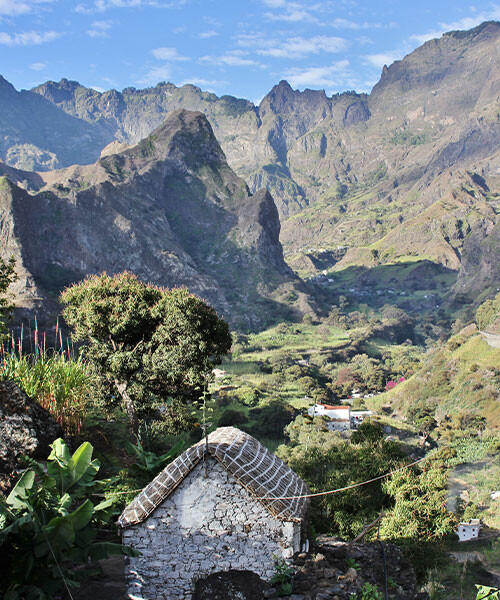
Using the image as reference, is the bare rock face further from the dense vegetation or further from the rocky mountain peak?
the rocky mountain peak

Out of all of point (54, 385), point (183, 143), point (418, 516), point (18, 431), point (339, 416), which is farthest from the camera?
point (183, 143)

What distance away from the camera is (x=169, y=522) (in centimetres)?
685

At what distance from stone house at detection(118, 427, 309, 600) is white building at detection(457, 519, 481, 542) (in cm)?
2146

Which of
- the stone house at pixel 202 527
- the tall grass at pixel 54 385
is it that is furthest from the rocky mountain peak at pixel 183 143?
the stone house at pixel 202 527

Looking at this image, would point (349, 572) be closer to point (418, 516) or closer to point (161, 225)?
point (418, 516)

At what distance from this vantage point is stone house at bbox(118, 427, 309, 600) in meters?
6.84

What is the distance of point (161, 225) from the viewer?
490 feet

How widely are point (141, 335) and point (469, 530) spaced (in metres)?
20.0

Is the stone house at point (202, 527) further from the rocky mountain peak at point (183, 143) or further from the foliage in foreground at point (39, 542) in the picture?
the rocky mountain peak at point (183, 143)

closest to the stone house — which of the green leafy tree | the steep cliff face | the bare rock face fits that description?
the bare rock face

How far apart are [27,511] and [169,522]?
6.72 ft

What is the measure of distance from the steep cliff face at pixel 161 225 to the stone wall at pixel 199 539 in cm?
6877

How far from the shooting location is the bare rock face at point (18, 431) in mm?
8042

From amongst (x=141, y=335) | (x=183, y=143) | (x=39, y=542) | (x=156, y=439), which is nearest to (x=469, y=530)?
(x=156, y=439)
